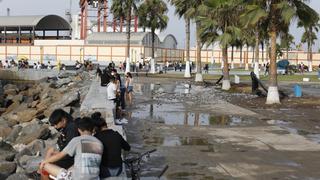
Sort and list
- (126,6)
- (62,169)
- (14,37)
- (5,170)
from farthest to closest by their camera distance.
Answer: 1. (14,37)
2. (126,6)
3. (5,170)
4. (62,169)

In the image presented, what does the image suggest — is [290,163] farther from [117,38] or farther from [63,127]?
[117,38]

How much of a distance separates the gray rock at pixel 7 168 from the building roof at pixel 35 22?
83383 millimetres

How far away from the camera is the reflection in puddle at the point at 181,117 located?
1905 cm

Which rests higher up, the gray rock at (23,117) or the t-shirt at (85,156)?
the t-shirt at (85,156)

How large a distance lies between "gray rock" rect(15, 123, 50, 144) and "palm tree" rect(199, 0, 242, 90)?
1735 cm

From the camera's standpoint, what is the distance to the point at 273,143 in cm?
1489

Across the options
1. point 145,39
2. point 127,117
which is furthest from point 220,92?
point 145,39

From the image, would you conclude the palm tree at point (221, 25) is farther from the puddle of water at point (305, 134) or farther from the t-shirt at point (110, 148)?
the t-shirt at point (110, 148)

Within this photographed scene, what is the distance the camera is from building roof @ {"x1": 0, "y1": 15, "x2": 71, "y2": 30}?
93.8m

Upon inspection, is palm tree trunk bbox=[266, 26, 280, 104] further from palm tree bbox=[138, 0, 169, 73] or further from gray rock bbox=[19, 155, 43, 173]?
palm tree bbox=[138, 0, 169, 73]

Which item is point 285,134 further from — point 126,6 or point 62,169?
point 126,6

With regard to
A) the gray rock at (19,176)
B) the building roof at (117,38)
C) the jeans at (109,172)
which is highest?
the building roof at (117,38)

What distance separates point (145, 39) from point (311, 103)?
63.9 meters

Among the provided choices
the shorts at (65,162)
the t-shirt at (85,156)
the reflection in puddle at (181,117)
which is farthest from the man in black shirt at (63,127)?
the reflection in puddle at (181,117)
